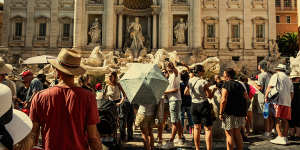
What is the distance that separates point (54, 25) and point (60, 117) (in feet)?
80.1

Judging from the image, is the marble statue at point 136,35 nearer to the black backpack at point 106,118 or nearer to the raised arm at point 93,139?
the black backpack at point 106,118

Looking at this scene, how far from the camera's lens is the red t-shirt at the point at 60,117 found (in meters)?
2.57

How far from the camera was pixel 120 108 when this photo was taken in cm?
675

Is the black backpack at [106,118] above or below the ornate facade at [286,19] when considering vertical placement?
below

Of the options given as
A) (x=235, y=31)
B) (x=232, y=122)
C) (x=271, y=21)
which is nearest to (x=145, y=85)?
(x=232, y=122)

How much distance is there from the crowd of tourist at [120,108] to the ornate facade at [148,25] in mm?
15264

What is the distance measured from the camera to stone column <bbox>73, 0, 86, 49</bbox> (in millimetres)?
22156

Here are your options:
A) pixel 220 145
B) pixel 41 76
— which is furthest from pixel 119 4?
pixel 220 145

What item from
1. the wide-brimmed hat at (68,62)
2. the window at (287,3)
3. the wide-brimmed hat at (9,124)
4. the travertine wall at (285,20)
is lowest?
the wide-brimmed hat at (9,124)

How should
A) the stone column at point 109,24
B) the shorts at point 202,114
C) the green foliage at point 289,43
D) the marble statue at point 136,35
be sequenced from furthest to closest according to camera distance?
1. the green foliage at point 289,43
2. the marble statue at point 136,35
3. the stone column at point 109,24
4. the shorts at point 202,114

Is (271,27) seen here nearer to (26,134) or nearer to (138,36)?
(138,36)

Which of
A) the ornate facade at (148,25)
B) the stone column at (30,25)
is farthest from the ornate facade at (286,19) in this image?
the stone column at (30,25)

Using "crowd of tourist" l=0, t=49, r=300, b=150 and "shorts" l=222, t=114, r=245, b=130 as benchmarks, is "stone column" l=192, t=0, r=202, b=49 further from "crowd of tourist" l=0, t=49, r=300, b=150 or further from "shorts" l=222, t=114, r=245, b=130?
"shorts" l=222, t=114, r=245, b=130

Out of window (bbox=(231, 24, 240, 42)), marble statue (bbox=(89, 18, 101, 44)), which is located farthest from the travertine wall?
marble statue (bbox=(89, 18, 101, 44))
